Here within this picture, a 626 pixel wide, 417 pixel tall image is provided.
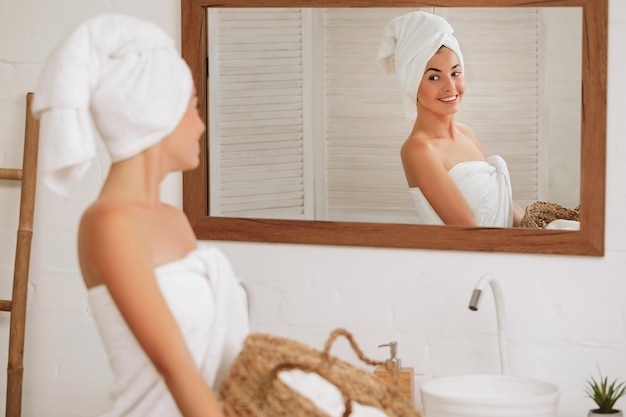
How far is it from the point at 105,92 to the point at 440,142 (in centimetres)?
117

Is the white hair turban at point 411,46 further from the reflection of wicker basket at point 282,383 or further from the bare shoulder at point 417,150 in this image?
the reflection of wicker basket at point 282,383

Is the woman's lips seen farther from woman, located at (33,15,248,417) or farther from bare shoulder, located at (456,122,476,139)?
woman, located at (33,15,248,417)

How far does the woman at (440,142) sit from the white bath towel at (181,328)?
101 centimetres

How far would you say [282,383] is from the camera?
1.55m

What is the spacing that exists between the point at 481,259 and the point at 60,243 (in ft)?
3.72

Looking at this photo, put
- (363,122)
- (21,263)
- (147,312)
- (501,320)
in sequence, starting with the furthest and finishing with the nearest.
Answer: (21,263) → (363,122) → (501,320) → (147,312)

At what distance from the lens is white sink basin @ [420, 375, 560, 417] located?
222 cm

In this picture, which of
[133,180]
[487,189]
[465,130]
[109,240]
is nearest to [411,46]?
[465,130]

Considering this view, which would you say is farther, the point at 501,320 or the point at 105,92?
the point at 501,320

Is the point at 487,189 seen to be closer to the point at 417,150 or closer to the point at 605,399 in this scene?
the point at 417,150

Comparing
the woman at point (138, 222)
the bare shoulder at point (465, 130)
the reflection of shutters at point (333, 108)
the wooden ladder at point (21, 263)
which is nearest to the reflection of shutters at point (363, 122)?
the reflection of shutters at point (333, 108)

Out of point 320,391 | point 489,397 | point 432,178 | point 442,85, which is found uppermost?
point 442,85

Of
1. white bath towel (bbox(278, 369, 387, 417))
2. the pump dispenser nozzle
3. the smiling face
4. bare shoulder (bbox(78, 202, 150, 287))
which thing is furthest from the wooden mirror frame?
bare shoulder (bbox(78, 202, 150, 287))

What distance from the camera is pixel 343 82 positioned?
2604 millimetres
